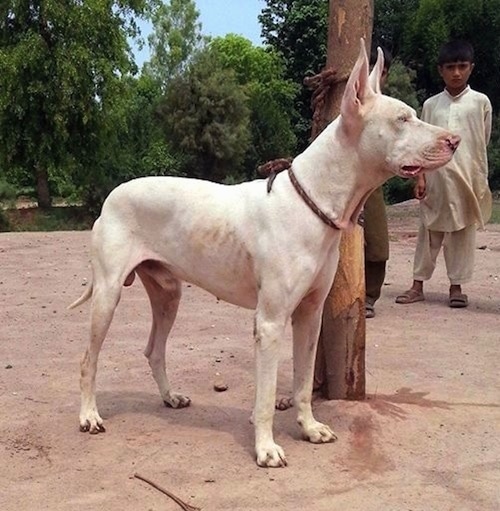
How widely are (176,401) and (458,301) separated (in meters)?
3.75

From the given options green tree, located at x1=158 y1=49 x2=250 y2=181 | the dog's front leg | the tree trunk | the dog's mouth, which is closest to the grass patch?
the tree trunk

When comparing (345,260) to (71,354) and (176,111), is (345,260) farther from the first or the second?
(176,111)

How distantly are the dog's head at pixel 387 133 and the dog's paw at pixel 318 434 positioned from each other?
1347 mm

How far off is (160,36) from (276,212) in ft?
139

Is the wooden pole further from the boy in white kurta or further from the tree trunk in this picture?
the tree trunk

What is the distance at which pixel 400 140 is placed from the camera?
3.72 metres

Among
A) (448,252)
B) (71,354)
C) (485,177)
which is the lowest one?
(71,354)

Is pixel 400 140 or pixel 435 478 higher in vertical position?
pixel 400 140

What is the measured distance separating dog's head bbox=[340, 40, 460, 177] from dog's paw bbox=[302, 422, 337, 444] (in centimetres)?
135

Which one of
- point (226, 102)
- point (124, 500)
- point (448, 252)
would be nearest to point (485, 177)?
point (448, 252)

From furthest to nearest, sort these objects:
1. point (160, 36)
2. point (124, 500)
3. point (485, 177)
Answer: point (160, 36) < point (485, 177) < point (124, 500)

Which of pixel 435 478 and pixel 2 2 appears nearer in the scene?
pixel 435 478

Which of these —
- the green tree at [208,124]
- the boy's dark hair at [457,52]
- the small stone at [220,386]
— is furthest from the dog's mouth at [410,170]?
the green tree at [208,124]

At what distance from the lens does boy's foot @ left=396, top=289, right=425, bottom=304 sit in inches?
311
